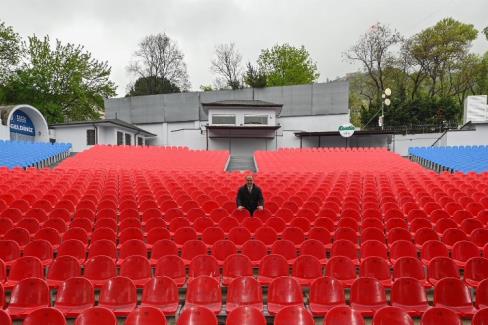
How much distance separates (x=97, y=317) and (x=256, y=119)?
27789mm

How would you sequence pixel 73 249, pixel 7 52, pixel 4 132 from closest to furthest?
1. pixel 73 249
2. pixel 4 132
3. pixel 7 52

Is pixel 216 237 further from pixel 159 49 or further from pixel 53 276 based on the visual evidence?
pixel 159 49

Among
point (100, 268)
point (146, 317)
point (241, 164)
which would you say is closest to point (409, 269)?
point (146, 317)

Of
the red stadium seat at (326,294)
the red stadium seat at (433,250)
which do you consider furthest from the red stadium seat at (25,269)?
the red stadium seat at (433,250)

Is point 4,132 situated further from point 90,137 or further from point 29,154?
point 29,154

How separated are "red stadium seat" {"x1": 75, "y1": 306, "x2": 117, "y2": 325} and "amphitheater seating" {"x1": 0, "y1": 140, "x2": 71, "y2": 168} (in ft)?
50.1

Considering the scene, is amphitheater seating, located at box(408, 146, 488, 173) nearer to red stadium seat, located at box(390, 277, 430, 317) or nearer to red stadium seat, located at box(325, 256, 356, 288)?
red stadium seat, located at box(325, 256, 356, 288)

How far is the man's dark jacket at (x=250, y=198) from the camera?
304 inches

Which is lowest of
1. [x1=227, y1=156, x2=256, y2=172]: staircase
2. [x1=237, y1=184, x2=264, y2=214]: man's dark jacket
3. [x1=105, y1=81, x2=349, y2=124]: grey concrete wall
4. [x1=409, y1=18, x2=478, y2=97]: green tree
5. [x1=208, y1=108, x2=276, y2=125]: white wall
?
[x1=227, y1=156, x2=256, y2=172]: staircase

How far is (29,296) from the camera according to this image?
14.8 ft

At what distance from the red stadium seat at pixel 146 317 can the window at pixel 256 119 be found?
2754 cm

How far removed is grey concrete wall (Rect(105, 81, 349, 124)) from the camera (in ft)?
117

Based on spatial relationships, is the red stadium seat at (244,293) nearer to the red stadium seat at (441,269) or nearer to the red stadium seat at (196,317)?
the red stadium seat at (196,317)

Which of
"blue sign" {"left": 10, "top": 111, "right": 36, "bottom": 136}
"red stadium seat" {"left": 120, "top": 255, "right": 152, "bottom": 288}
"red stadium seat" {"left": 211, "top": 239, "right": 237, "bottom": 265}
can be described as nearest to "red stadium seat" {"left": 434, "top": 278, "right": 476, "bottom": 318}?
"red stadium seat" {"left": 211, "top": 239, "right": 237, "bottom": 265}
